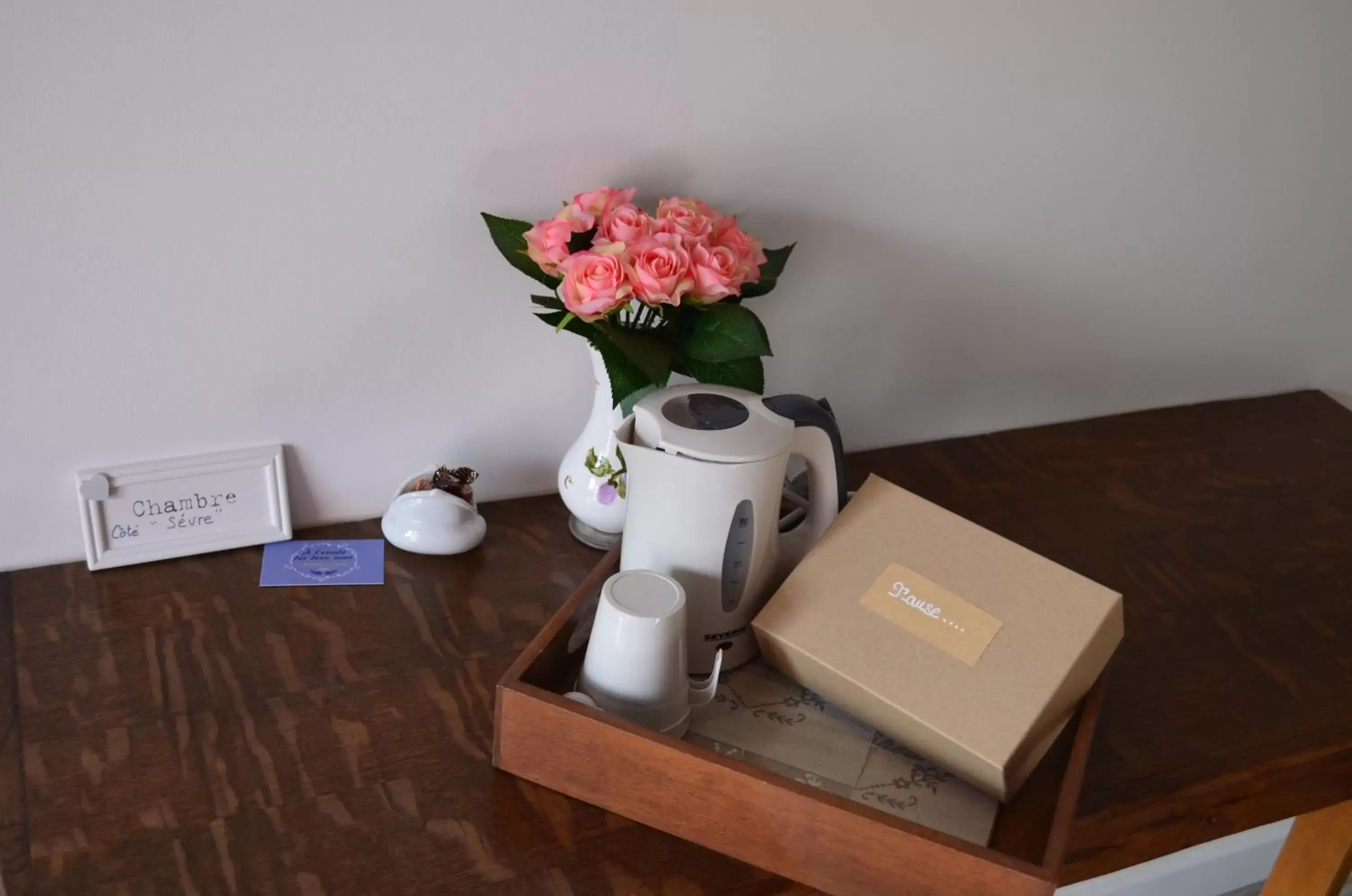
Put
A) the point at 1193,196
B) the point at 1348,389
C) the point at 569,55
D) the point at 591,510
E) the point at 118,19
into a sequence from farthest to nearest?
the point at 1348,389 < the point at 1193,196 < the point at 591,510 < the point at 569,55 < the point at 118,19

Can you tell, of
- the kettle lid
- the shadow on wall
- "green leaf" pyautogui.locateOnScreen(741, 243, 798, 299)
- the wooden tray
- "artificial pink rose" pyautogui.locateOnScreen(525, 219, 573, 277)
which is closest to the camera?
the wooden tray

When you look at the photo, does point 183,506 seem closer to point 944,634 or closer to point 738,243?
point 738,243

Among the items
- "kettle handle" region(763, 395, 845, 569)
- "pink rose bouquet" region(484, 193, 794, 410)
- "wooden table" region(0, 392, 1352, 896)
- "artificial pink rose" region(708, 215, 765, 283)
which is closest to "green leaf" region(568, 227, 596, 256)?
"pink rose bouquet" region(484, 193, 794, 410)

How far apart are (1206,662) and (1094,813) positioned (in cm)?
28

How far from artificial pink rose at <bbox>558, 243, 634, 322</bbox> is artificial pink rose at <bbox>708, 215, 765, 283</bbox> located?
110 mm

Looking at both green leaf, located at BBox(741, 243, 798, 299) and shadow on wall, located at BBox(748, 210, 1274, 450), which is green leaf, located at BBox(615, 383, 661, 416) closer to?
green leaf, located at BBox(741, 243, 798, 299)

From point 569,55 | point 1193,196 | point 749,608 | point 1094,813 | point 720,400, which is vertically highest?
point 569,55

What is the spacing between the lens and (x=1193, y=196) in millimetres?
1554

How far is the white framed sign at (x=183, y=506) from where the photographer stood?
1160mm

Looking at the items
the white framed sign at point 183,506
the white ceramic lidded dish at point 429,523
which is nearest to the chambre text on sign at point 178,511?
the white framed sign at point 183,506

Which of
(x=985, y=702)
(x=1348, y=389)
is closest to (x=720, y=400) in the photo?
(x=985, y=702)

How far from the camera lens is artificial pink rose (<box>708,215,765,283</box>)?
113 centimetres

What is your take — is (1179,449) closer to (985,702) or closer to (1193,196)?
(1193,196)

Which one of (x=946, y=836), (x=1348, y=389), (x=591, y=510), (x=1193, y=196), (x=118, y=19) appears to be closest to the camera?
(x=946, y=836)
